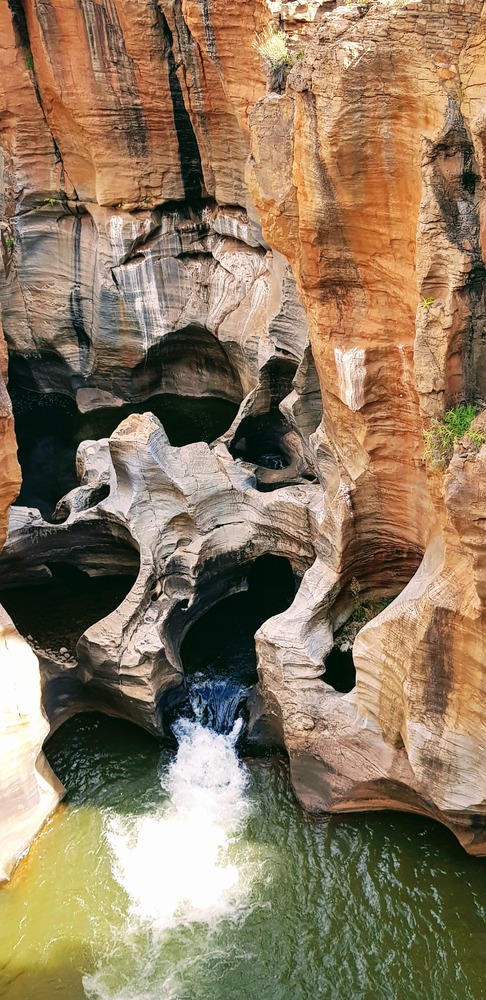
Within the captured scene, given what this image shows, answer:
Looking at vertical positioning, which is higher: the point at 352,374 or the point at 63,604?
the point at 352,374

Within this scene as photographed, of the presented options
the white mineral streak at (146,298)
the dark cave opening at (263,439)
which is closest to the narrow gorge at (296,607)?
the dark cave opening at (263,439)

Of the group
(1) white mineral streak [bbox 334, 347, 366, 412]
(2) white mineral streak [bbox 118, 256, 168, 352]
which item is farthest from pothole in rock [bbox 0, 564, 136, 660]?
(2) white mineral streak [bbox 118, 256, 168, 352]

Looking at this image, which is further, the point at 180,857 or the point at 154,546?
the point at 154,546

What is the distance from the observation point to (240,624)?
13219 mm

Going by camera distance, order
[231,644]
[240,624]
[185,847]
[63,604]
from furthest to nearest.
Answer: [63,604] → [240,624] → [231,644] → [185,847]

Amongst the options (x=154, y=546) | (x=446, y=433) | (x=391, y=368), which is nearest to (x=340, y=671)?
(x=154, y=546)

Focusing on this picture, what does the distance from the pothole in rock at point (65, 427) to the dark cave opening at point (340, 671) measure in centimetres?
734

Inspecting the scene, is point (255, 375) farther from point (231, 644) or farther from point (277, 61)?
point (277, 61)

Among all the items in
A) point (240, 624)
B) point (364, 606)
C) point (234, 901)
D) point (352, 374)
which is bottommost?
point (234, 901)

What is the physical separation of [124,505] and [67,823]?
15.8 ft

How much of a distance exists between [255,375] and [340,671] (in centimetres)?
815

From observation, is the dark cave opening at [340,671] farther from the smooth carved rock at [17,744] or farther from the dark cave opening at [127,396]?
the dark cave opening at [127,396]

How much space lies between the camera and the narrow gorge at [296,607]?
7824 millimetres

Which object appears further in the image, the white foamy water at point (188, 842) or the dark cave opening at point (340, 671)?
the dark cave opening at point (340, 671)
